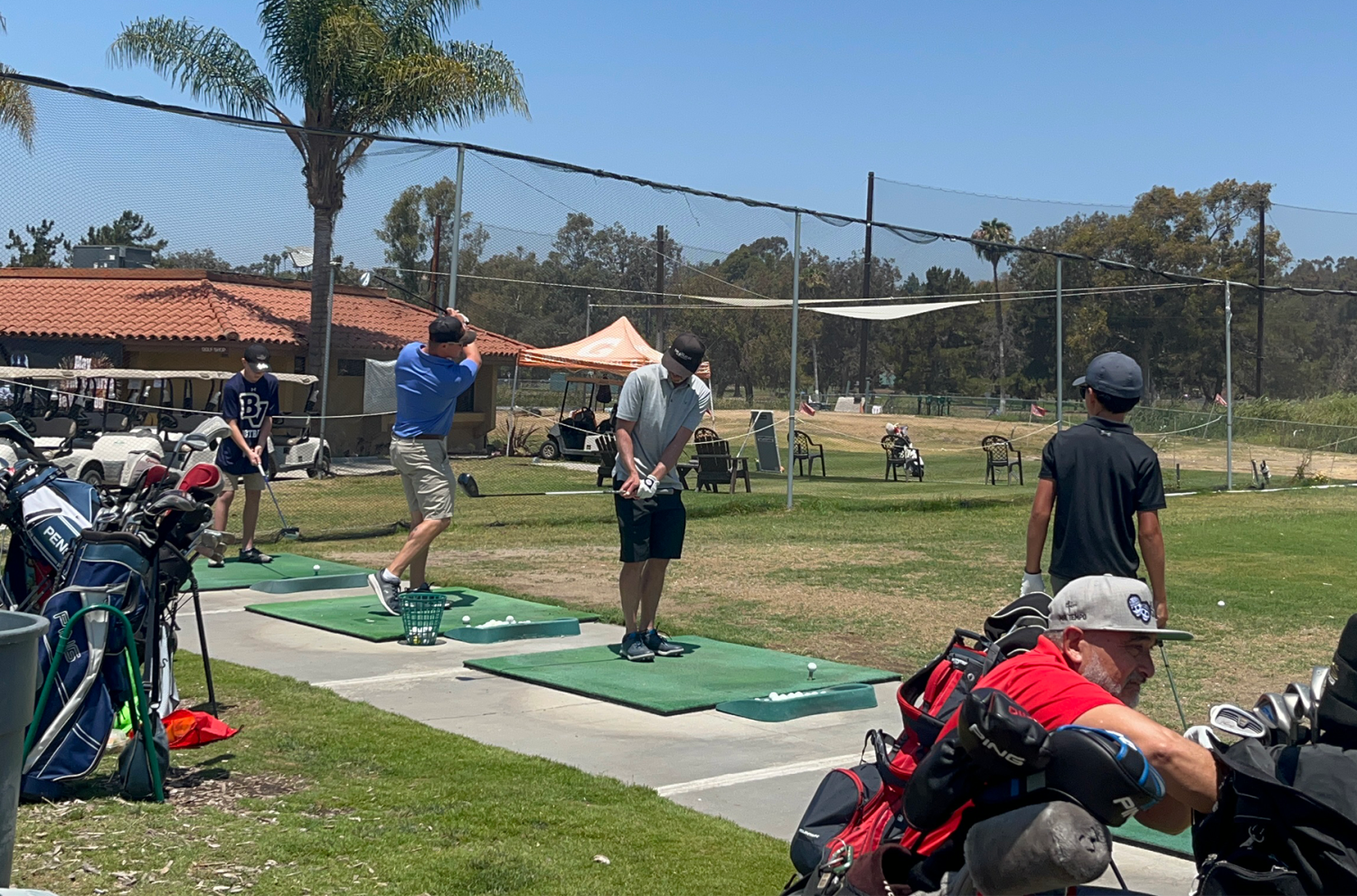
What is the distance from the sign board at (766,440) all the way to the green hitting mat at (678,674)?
44.0 feet

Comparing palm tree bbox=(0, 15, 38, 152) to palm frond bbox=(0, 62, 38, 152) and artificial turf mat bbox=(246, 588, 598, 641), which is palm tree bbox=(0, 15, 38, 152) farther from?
artificial turf mat bbox=(246, 588, 598, 641)

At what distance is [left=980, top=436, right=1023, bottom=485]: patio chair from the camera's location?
2498cm

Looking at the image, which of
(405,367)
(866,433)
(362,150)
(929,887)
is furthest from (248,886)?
(866,433)

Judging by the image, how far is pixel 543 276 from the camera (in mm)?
15844

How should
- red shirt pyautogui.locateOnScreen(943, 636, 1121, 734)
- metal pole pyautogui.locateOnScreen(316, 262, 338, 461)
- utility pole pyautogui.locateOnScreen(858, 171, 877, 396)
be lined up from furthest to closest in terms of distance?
utility pole pyautogui.locateOnScreen(858, 171, 877, 396) → metal pole pyautogui.locateOnScreen(316, 262, 338, 461) → red shirt pyautogui.locateOnScreen(943, 636, 1121, 734)

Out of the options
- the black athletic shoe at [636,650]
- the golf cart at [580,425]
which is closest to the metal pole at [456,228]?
the black athletic shoe at [636,650]

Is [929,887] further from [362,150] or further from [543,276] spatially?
[543,276]

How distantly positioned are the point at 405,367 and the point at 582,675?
2.98 meters

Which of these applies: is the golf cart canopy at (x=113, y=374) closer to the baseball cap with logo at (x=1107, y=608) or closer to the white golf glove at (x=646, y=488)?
the white golf glove at (x=646, y=488)

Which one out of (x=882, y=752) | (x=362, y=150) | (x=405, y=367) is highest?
(x=362, y=150)

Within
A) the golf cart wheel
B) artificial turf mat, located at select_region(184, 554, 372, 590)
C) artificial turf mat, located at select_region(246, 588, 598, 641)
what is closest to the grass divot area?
artificial turf mat, located at select_region(246, 588, 598, 641)

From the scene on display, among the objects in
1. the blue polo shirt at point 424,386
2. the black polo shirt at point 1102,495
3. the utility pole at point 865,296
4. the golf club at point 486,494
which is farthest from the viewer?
the utility pole at point 865,296

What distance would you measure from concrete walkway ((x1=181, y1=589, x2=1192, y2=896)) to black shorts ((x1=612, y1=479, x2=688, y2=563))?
992 mm

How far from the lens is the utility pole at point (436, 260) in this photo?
48.8 ft
